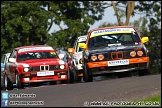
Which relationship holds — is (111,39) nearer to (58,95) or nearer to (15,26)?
(58,95)

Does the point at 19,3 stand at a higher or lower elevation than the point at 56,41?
higher

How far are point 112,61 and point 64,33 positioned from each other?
29707 mm

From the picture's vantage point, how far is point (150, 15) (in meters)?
53.0

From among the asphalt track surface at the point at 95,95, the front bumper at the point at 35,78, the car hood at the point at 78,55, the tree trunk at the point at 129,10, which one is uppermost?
the tree trunk at the point at 129,10

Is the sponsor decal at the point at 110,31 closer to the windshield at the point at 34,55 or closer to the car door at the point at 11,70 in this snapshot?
the windshield at the point at 34,55

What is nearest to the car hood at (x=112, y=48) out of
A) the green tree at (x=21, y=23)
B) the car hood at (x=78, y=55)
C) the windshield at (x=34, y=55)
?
the windshield at (x=34, y=55)

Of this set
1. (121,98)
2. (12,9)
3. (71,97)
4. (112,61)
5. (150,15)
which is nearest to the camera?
(121,98)

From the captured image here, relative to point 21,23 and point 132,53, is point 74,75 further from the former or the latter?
point 21,23

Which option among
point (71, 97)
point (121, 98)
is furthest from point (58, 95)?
point (121, 98)

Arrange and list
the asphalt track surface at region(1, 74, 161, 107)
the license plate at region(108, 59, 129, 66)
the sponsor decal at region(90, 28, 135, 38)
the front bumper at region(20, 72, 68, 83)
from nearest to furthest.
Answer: the asphalt track surface at region(1, 74, 161, 107), the license plate at region(108, 59, 129, 66), the front bumper at region(20, 72, 68, 83), the sponsor decal at region(90, 28, 135, 38)

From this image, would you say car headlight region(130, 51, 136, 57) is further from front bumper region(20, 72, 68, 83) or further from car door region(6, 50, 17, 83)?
car door region(6, 50, 17, 83)

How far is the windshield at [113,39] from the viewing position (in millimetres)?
20250

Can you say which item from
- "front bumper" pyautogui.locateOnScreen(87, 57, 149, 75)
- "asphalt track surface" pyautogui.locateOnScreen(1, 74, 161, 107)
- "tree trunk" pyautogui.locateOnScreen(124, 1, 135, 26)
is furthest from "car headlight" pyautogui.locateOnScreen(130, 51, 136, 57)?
"tree trunk" pyautogui.locateOnScreen(124, 1, 135, 26)

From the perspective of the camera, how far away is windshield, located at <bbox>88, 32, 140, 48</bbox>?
2025 centimetres
